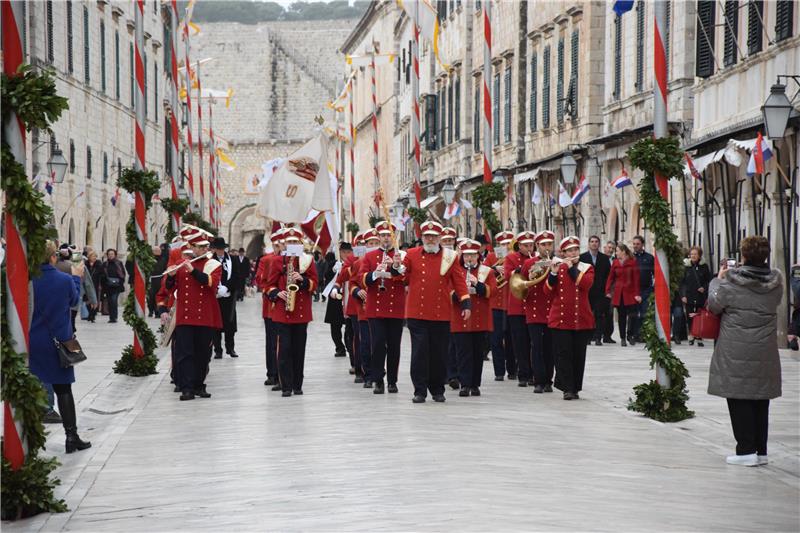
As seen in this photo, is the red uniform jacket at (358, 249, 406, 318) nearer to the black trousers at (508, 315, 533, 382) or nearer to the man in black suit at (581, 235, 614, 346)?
the black trousers at (508, 315, 533, 382)

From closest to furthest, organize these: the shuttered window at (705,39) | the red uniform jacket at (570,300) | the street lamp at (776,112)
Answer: the red uniform jacket at (570,300)
the street lamp at (776,112)
the shuttered window at (705,39)

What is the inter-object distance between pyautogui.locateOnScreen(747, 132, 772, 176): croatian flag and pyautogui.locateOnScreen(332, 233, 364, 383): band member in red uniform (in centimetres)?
589

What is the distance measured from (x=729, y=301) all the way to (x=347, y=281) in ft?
27.1

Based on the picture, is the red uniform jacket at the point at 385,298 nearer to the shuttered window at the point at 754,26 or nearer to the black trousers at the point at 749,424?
the black trousers at the point at 749,424

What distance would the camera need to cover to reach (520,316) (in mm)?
17594

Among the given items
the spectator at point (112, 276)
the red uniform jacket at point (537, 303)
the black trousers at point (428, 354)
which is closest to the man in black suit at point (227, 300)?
the red uniform jacket at point (537, 303)

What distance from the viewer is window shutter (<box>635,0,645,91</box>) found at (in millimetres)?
30578

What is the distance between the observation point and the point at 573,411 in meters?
14.7

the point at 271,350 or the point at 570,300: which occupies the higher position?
the point at 570,300

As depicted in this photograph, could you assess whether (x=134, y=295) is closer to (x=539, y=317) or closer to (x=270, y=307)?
(x=270, y=307)

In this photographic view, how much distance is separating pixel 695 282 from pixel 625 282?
1208 mm

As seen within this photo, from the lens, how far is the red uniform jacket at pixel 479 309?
16422mm

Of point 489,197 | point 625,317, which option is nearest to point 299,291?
point 489,197

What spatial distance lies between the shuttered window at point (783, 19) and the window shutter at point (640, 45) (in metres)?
7.81
